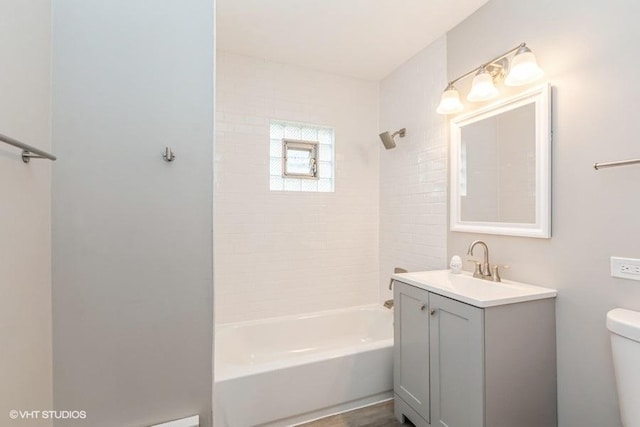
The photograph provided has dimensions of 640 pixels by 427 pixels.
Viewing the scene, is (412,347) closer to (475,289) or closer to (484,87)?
(475,289)

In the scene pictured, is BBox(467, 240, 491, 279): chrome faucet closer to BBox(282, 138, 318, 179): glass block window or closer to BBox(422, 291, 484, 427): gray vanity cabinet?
BBox(422, 291, 484, 427): gray vanity cabinet

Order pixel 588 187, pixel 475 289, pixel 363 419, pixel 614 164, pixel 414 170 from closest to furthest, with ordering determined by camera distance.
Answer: pixel 614 164
pixel 588 187
pixel 475 289
pixel 363 419
pixel 414 170

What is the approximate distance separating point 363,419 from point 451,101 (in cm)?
215

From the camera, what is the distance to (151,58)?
1.26 meters

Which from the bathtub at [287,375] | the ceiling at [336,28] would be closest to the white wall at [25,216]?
the bathtub at [287,375]

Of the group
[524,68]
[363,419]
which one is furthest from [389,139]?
[363,419]

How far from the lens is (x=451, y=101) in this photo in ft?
6.40

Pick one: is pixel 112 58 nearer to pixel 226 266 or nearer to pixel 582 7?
pixel 226 266

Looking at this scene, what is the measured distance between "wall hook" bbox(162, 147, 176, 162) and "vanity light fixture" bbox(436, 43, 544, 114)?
1716 mm

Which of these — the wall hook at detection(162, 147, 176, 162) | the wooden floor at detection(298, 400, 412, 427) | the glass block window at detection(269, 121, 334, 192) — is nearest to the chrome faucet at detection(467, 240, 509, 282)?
the wooden floor at detection(298, 400, 412, 427)

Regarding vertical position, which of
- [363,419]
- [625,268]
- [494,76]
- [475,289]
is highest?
[494,76]

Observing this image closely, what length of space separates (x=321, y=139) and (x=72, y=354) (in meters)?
2.31

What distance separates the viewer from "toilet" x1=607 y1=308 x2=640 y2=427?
1042 millimetres

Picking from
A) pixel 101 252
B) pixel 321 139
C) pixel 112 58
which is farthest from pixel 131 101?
pixel 321 139
